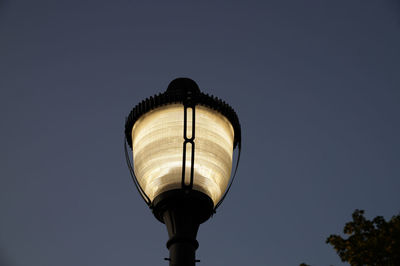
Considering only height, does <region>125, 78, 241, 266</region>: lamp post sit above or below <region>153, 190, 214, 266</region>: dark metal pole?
above

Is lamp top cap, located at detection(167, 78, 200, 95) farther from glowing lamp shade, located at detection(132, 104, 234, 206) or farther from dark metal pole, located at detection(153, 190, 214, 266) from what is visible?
dark metal pole, located at detection(153, 190, 214, 266)

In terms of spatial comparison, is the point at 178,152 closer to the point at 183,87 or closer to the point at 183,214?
the point at 183,214

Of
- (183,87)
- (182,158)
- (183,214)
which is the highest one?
(183,87)

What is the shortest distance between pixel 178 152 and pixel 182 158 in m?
0.06

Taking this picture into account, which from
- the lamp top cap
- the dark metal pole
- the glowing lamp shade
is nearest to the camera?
the dark metal pole

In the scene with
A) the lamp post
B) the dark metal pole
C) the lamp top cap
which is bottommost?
the dark metal pole

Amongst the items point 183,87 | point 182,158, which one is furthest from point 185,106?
point 182,158

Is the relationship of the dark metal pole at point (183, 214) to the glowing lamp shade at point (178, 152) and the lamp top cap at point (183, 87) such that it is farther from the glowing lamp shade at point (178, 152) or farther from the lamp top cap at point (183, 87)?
the lamp top cap at point (183, 87)

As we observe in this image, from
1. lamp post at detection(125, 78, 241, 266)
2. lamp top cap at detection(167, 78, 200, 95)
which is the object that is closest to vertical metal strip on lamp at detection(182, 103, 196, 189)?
lamp post at detection(125, 78, 241, 266)

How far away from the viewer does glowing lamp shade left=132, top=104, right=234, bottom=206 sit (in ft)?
10.6

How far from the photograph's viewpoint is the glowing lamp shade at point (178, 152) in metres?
3.23

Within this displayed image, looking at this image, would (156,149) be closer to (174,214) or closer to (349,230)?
(174,214)

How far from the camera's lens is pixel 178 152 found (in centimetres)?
324

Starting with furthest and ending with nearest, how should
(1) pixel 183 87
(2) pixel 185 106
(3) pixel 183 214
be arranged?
(1) pixel 183 87 → (2) pixel 185 106 → (3) pixel 183 214
